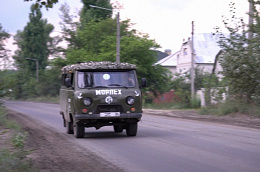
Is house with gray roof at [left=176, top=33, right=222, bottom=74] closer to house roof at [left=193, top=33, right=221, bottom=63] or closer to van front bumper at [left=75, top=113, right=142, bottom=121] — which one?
house roof at [left=193, top=33, right=221, bottom=63]

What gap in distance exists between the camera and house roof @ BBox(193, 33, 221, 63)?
56950 mm

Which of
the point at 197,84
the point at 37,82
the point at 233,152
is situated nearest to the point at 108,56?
the point at 197,84

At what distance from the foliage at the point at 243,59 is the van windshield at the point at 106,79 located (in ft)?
32.0

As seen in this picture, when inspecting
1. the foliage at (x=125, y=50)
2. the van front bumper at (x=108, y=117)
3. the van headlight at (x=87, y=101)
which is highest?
the foliage at (x=125, y=50)

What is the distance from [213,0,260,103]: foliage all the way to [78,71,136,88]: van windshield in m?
9.76

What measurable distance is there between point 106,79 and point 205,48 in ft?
157

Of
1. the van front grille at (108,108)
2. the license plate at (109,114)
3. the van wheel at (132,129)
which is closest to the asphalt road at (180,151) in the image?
the van wheel at (132,129)

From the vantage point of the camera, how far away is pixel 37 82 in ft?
233

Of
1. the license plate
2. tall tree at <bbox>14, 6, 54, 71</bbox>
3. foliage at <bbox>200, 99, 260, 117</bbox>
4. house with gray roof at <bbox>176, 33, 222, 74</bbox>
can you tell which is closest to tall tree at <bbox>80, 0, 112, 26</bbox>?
house with gray roof at <bbox>176, 33, 222, 74</bbox>

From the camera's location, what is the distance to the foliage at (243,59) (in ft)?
69.8

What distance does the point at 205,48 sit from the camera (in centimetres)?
5947

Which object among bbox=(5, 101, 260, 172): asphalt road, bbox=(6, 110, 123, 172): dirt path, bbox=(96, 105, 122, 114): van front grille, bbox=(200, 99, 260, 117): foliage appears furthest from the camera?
bbox=(200, 99, 260, 117): foliage

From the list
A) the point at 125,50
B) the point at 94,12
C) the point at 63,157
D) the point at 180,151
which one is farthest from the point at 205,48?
the point at 63,157

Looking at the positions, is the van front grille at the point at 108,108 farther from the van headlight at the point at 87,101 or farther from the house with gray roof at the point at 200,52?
the house with gray roof at the point at 200,52
